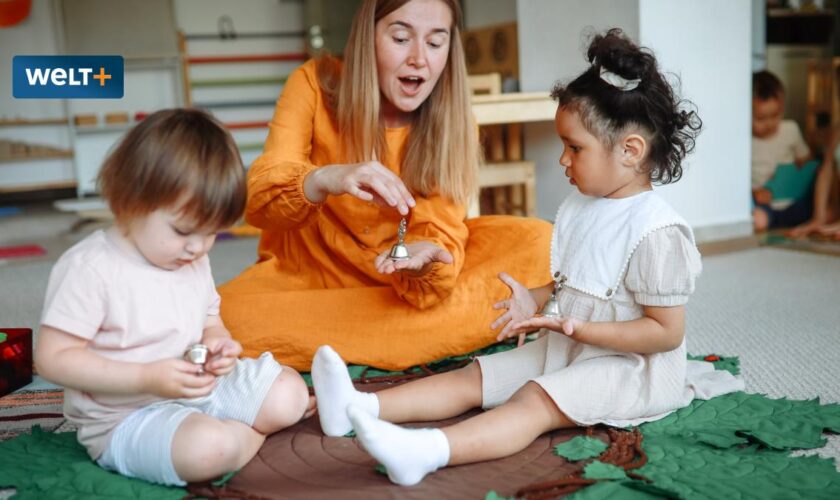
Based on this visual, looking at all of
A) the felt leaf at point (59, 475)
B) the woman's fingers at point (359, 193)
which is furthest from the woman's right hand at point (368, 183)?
the felt leaf at point (59, 475)

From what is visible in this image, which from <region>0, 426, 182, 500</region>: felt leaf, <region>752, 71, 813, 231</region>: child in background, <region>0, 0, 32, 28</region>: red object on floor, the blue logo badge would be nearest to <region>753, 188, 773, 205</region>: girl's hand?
<region>752, 71, 813, 231</region>: child in background

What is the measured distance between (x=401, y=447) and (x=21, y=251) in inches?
112

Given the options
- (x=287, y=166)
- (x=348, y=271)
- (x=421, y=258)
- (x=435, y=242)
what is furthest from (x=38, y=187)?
(x=421, y=258)

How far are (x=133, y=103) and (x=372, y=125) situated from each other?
514 centimetres

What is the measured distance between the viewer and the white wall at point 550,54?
260cm

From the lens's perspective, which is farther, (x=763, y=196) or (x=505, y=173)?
(x=763, y=196)

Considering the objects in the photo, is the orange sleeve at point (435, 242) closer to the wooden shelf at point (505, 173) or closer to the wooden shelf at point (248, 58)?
the wooden shelf at point (505, 173)

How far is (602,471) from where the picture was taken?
39.6 inches

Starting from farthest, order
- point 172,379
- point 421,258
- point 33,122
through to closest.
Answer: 1. point 33,122
2. point 421,258
3. point 172,379

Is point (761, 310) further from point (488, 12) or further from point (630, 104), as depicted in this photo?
point (488, 12)

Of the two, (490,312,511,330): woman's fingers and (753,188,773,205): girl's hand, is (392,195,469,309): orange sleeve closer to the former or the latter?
(490,312,511,330): woman's fingers

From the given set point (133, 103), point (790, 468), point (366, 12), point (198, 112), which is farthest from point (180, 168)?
point (133, 103)

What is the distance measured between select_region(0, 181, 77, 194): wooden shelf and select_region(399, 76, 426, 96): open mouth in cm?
528

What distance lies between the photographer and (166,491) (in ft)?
3.20
